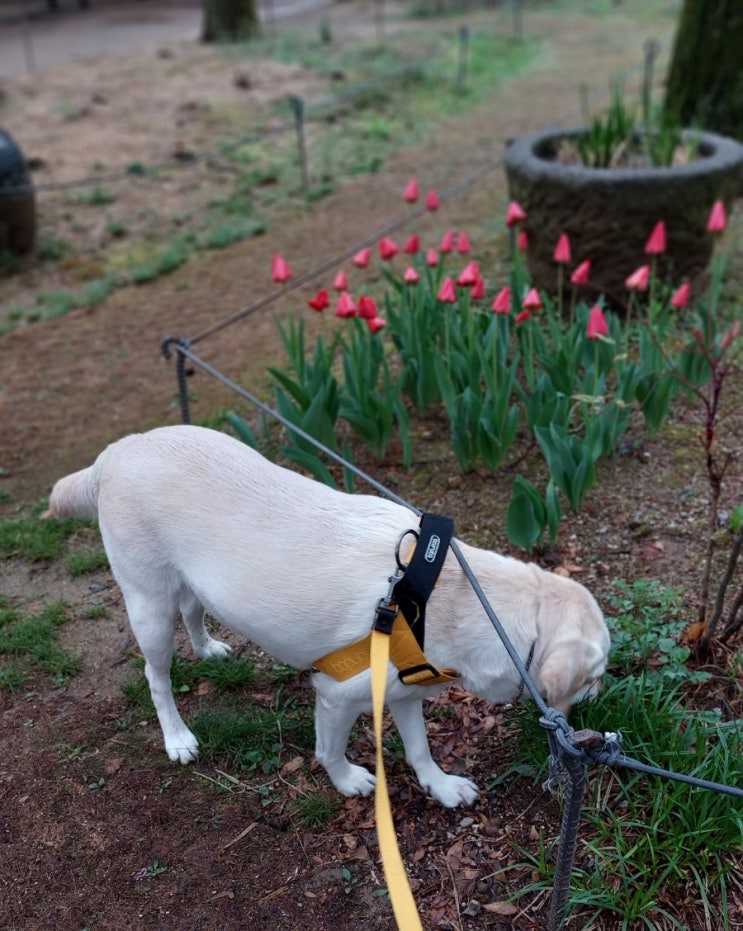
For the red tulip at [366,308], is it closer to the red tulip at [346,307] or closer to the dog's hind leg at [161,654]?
the red tulip at [346,307]

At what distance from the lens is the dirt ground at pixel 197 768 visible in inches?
105

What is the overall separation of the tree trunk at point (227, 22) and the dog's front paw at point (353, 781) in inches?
647

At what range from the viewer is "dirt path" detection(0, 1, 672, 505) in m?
5.34

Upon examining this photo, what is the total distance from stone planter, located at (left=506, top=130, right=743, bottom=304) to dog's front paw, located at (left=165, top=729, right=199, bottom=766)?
3.84 metres

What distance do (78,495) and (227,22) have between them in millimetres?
16002

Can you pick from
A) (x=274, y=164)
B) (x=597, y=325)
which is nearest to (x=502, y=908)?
(x=597, y=325)

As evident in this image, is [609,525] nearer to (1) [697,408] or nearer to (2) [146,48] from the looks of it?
(1) [697,408]

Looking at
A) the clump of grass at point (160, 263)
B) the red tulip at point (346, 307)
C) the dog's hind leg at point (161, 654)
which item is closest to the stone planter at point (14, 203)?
the clump of grass at point (160, 263)

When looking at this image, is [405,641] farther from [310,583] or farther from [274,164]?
[274,164]

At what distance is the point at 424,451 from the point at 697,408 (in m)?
1.50

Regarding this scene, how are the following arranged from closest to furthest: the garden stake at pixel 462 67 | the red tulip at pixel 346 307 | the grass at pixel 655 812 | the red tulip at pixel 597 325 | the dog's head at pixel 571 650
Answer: the dog's head at pixel 571 650, the grass at pixel 655 812, the red tulip at pixel 597 325, the red tulip at pixel 346 307, the garden stake at pixel 462 67

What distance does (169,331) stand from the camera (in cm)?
658

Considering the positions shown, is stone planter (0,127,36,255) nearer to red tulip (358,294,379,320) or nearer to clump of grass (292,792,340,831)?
red tulip (358,294,379,320)

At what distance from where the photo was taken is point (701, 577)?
11.9 ft
